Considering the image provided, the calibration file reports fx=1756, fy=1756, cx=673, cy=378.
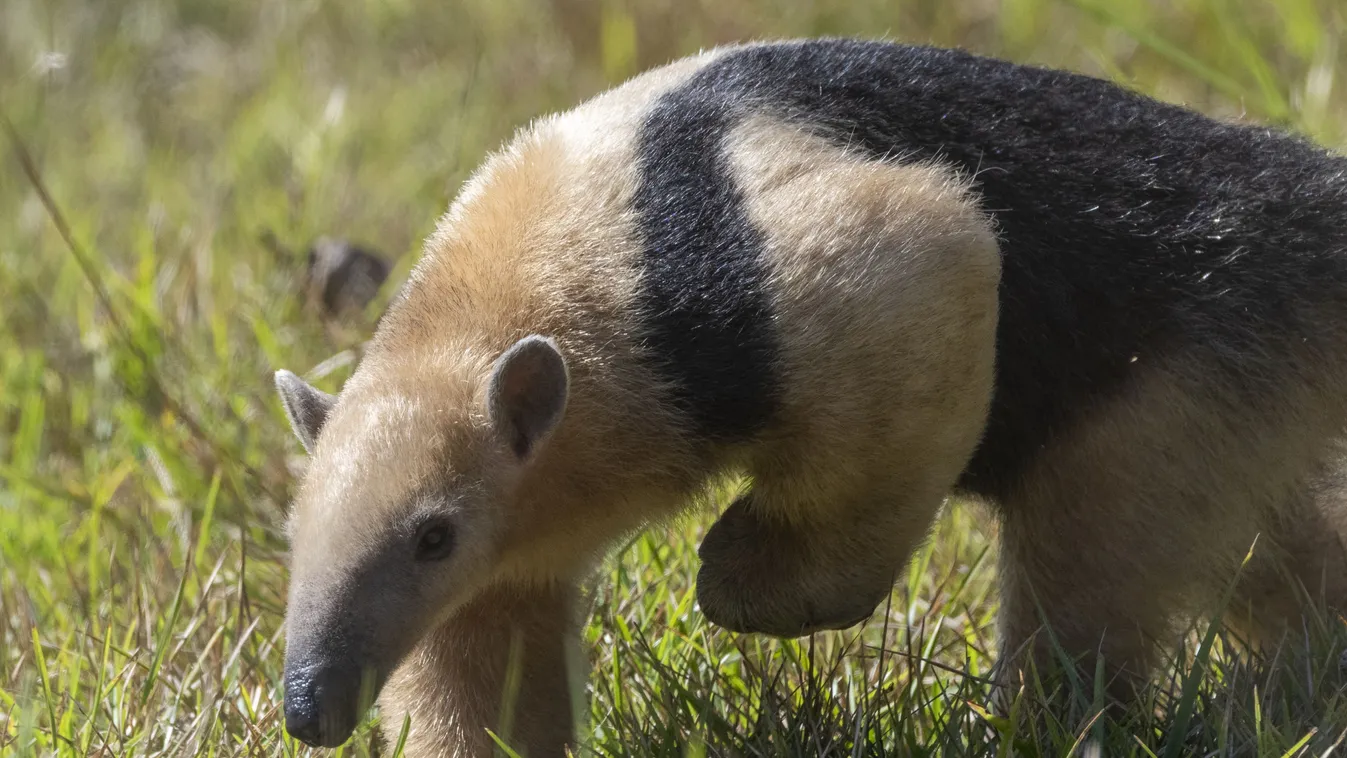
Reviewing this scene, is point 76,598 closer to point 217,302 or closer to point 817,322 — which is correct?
point 217,302

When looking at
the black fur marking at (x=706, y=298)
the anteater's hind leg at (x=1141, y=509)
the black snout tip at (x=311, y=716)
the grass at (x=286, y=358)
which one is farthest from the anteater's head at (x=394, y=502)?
the anteater's hind leg at (x=1141, y=509)

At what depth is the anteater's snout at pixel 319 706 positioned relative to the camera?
12.1 feet

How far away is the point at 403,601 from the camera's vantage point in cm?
392

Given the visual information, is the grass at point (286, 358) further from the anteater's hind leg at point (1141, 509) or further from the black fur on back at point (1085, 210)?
the black fur on back at point (1085, 210)

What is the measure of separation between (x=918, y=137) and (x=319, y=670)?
2.06m

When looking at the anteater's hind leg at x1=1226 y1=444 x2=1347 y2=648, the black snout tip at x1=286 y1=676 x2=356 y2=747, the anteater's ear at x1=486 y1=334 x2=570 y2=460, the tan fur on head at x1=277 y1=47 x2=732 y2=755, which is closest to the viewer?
the black snout tip at x1=286 y1=676 x2=356 y2=747

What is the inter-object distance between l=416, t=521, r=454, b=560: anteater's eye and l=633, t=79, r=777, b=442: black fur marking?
0.66m

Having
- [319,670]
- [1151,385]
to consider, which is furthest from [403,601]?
[1151,385]

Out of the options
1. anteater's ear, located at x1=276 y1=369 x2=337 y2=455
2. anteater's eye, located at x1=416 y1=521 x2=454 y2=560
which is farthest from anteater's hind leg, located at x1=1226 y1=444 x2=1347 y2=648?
anteater's ear, located at x1=276 y1=369 x2=337 y2=455

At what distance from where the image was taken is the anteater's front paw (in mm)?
4508

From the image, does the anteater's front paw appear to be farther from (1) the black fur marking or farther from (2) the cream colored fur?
(1) the black fur marking

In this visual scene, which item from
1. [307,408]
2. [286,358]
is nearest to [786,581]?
[307,408]

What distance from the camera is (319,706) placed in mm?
3717

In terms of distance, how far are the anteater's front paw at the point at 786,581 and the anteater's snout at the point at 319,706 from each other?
3.91 feet
